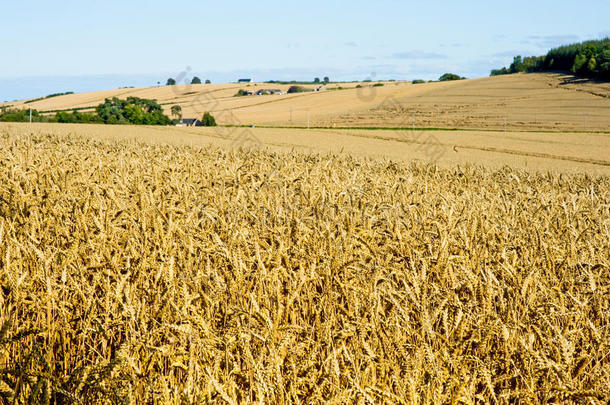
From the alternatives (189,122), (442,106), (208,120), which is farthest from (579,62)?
(189,122)

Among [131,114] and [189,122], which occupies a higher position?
[131,114]

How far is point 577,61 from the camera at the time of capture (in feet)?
201

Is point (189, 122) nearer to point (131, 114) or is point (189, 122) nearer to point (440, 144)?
point (131, 114)

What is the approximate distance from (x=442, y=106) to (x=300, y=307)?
54.0 metres

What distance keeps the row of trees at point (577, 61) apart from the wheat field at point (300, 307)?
199 ft

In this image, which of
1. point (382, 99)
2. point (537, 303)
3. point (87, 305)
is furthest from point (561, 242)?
point (382, 99)

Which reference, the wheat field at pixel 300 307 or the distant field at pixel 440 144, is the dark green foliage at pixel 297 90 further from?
the wheat field at pixel 300 307

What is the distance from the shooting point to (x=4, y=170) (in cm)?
→ 654

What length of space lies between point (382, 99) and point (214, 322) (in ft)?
216

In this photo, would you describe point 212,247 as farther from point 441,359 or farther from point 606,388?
point 606,388

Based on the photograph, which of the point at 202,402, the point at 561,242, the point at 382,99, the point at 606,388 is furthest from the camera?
the point at 382,99

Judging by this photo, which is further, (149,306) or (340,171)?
(340,171)

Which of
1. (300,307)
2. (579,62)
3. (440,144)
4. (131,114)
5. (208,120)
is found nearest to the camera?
(300,307)

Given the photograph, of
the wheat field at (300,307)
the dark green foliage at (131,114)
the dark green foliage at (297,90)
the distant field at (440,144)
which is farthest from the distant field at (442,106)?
the wheat field at (300,307)
